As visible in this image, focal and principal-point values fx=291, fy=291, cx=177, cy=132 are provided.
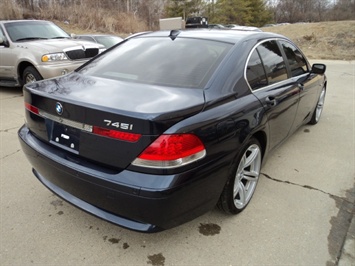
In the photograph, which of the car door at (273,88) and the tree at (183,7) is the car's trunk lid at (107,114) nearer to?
the car door at (273,88)

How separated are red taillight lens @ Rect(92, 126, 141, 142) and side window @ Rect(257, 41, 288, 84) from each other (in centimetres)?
162

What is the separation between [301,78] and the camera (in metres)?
3.53

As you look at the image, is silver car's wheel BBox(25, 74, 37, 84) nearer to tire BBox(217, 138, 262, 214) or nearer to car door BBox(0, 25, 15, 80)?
car door BBox(0, 25, 15, 80)

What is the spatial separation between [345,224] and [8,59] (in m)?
6.94

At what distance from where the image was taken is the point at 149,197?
173 centimetres

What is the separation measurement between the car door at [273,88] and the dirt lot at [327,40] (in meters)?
15.8

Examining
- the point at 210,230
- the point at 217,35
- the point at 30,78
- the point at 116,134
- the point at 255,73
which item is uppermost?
the point at 217,35

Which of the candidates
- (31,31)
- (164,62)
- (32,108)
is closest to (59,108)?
(32,108)

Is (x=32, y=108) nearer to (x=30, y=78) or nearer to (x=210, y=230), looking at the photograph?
(x=210, y=230)

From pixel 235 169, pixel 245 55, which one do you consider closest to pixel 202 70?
pixel 245 55

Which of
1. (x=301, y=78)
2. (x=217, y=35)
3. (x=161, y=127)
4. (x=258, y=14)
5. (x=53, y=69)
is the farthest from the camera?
(x=258, y=14)

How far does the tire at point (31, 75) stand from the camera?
20.0ft

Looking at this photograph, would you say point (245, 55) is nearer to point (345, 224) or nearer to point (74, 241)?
point (345, 224)

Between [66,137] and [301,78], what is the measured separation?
9.22 feet
